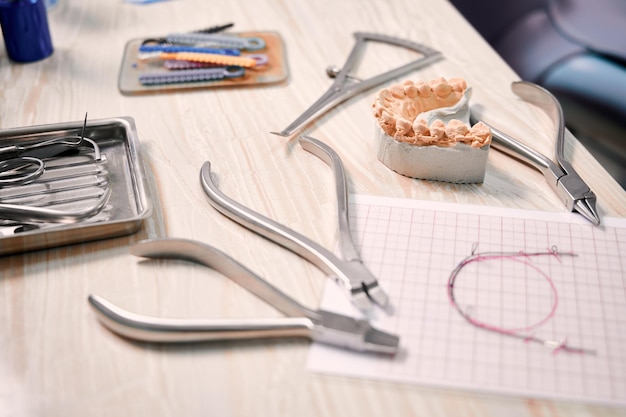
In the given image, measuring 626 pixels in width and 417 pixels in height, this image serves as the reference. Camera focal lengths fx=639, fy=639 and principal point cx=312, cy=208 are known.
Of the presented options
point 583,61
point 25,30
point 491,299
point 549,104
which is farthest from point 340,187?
point 583,61

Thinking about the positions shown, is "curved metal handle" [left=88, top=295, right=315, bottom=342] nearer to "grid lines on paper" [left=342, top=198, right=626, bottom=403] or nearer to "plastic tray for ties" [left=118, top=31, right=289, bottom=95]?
"grid lines on paper" [left=342, top=198, right=626, bottom=403]

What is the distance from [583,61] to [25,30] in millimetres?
1130

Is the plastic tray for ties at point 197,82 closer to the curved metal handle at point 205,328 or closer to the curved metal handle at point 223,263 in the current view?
the curved metal handle at point 223,263

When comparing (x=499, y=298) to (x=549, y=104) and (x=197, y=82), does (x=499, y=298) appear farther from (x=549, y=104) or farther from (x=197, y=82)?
(x=197, y=82)

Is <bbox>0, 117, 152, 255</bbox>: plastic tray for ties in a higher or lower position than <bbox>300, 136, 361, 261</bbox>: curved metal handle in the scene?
higher

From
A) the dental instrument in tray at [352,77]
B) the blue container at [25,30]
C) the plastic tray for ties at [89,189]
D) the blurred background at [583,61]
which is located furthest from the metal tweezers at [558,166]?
the blue container at [25,30]

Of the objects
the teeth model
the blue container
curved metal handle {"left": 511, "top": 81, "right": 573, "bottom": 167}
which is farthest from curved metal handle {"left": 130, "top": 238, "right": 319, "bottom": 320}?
the blue container

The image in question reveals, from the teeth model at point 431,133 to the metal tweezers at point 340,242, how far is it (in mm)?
73

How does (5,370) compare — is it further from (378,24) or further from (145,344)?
(378,24)

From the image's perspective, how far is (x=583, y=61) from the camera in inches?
55.8

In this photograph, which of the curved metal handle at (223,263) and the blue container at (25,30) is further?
the blue container at (25,30)

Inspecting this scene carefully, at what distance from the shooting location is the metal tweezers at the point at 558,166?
0.71m

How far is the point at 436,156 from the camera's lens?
2.42 ft

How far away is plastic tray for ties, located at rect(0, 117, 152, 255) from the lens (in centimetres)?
64
